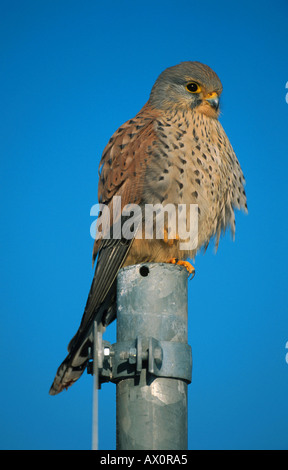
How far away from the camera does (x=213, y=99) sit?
450 cm

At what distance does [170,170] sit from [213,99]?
809 millimetres

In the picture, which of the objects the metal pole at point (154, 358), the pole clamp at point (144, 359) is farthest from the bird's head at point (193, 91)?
the pole clamp at point (144, 359)

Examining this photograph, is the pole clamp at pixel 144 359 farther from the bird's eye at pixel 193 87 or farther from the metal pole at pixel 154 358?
the bird's eye at pixel 193 87

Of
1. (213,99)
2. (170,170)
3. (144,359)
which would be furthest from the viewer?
(213,99)

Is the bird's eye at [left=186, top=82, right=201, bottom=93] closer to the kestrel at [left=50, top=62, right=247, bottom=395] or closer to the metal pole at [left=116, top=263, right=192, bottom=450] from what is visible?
the kestrel at [left=50, top=62, right=247, bottom=395]

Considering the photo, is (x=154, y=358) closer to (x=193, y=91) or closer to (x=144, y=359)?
(x=144, y=359)

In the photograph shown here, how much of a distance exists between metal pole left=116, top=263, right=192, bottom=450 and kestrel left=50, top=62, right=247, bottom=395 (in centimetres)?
106

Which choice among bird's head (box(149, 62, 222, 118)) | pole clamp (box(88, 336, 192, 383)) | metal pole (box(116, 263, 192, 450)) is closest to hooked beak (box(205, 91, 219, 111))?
bird's head (box(149, 62, 222, 118))

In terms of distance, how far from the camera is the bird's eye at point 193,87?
4555 millimetres

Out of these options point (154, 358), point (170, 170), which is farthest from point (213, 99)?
point (154, 358)

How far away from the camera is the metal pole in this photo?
7.57ft

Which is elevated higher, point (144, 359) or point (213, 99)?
point (213, 99)

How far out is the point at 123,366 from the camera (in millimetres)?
2410
